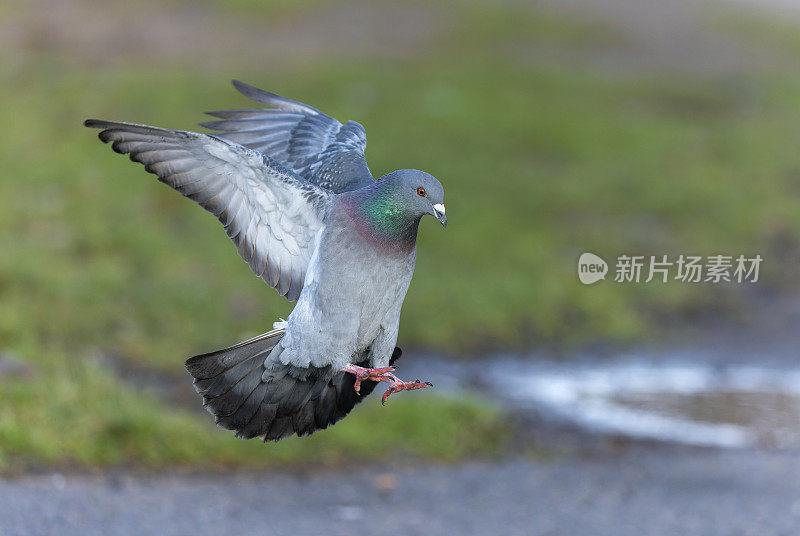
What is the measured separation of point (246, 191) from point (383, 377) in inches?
33.0

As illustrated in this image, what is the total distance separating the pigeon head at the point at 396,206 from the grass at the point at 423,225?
3.57 meters

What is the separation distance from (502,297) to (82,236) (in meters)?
4.04

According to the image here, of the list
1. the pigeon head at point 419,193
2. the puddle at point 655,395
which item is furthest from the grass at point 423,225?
the pigeon head at point 419,193

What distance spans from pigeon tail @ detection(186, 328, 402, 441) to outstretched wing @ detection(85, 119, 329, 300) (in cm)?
28

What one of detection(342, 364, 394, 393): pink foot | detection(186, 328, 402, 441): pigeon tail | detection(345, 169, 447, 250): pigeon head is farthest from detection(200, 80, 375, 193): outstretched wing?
detection(342, 364, 394, 393): pink foot

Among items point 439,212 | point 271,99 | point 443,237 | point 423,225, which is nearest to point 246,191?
point 439,212

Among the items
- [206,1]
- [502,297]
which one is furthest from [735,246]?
[206,1]

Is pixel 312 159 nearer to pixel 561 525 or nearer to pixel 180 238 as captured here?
pixel 561 525

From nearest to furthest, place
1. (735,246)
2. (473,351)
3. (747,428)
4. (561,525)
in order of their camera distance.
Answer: (561,525), (747,428), (473,351), (735,246)

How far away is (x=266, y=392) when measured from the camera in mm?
3840

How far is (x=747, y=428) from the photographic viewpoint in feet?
26.0

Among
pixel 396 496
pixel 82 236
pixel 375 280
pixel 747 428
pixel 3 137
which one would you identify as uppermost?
pixel 3 137

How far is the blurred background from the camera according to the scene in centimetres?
743

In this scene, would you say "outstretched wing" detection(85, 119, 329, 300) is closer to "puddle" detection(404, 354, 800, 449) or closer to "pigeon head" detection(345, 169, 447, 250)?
"pigeon head" detection(345, 169, 447, 250)
